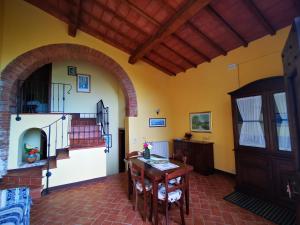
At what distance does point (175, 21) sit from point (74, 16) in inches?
94.7

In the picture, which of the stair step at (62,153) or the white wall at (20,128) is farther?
the stair step at (62,153)

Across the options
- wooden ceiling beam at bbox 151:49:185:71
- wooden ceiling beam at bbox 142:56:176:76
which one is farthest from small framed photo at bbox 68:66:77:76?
wooden ceiling beam at bbox 151:49:185:71

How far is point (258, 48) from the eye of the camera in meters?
3.46

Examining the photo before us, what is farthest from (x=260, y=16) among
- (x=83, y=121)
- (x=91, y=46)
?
(x=83, y=121)

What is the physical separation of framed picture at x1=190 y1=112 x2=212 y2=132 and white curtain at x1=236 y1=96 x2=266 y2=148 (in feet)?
4.33

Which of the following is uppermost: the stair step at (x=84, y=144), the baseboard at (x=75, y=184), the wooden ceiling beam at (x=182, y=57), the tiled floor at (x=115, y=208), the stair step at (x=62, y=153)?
the wooden ceiling beam at (x=182, y=57)

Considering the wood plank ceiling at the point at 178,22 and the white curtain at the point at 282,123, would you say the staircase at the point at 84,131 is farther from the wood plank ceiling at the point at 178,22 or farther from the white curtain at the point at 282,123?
the white curtain at the point at 282,123

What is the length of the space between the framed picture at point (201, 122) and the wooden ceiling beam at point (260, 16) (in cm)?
236

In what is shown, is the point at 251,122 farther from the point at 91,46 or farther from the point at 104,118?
the point at 104,118

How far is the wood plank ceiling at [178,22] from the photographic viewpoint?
2824 mm

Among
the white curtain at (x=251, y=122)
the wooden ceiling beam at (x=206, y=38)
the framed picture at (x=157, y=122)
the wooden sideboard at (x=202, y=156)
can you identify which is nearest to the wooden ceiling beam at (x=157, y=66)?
the framed picture at (x=157, y=122)

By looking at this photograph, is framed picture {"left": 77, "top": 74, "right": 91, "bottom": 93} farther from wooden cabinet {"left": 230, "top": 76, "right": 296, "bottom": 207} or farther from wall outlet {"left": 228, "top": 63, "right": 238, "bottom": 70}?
wooden cabinet {"left": 230, "top": 76, "right": 296, "bottom": 207}

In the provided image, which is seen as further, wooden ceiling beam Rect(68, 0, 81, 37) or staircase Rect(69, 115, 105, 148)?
staircase Rect(69, 115, 105, 148)

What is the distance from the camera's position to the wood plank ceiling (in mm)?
2824
